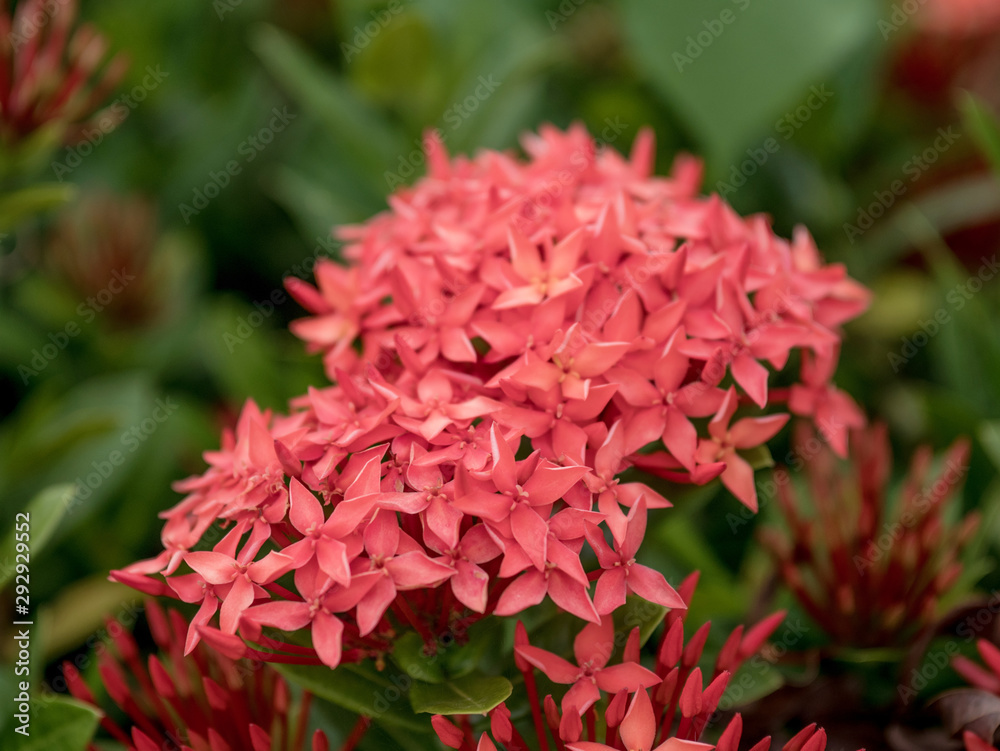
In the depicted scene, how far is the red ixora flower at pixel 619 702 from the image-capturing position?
57 cm

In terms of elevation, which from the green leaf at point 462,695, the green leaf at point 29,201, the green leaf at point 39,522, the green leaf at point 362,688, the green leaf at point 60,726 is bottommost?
the green leaf at point 462,695

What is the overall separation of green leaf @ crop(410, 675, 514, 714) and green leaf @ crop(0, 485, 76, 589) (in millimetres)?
352

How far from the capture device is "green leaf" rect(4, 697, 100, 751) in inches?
25.9

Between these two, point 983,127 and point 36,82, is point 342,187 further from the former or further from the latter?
point 983,127

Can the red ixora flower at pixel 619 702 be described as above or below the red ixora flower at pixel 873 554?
above

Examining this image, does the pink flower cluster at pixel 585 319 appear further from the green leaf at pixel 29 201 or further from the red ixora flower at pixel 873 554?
the green leaf at pixel 29 201

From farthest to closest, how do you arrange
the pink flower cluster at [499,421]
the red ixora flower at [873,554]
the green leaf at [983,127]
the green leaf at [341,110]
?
the green leaf at [341,110]
the green leaf at [983,127]
the red ixora flower at [873,554]
the pink flower cluster at [499,421]

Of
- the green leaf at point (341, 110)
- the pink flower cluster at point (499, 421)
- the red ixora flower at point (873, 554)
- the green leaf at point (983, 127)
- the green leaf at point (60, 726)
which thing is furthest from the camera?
the green leaf at point (341, 110)

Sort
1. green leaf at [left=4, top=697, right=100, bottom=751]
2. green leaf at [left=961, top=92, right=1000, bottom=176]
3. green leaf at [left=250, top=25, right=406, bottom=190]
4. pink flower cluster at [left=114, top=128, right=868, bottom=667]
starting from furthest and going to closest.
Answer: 1. green leaf at [left=250, top=25, right=406, bottom=190]
2. green leaf at [left=961, top=92, right=1000, bottom=176]
3. green leaf at [left=4, top=697, right=100, bottom=751]
4. pink flower cluster at [left=114, top=128, right=868, bottom=667]

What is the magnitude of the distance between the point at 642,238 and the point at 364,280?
0.75 ft

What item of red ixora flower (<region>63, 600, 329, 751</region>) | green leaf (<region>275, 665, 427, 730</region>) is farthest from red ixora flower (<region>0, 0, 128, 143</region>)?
green leaf (<region>275, 665, 427, 730</region>)

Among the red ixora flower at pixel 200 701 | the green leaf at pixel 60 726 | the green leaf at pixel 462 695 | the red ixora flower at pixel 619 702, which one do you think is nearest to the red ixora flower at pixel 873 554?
the red ixora flower at pixel 619 702

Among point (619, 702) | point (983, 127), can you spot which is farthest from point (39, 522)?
point (983, 127)

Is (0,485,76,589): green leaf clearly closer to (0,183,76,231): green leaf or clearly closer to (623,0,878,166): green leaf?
(0,183,76,231): green leaf
